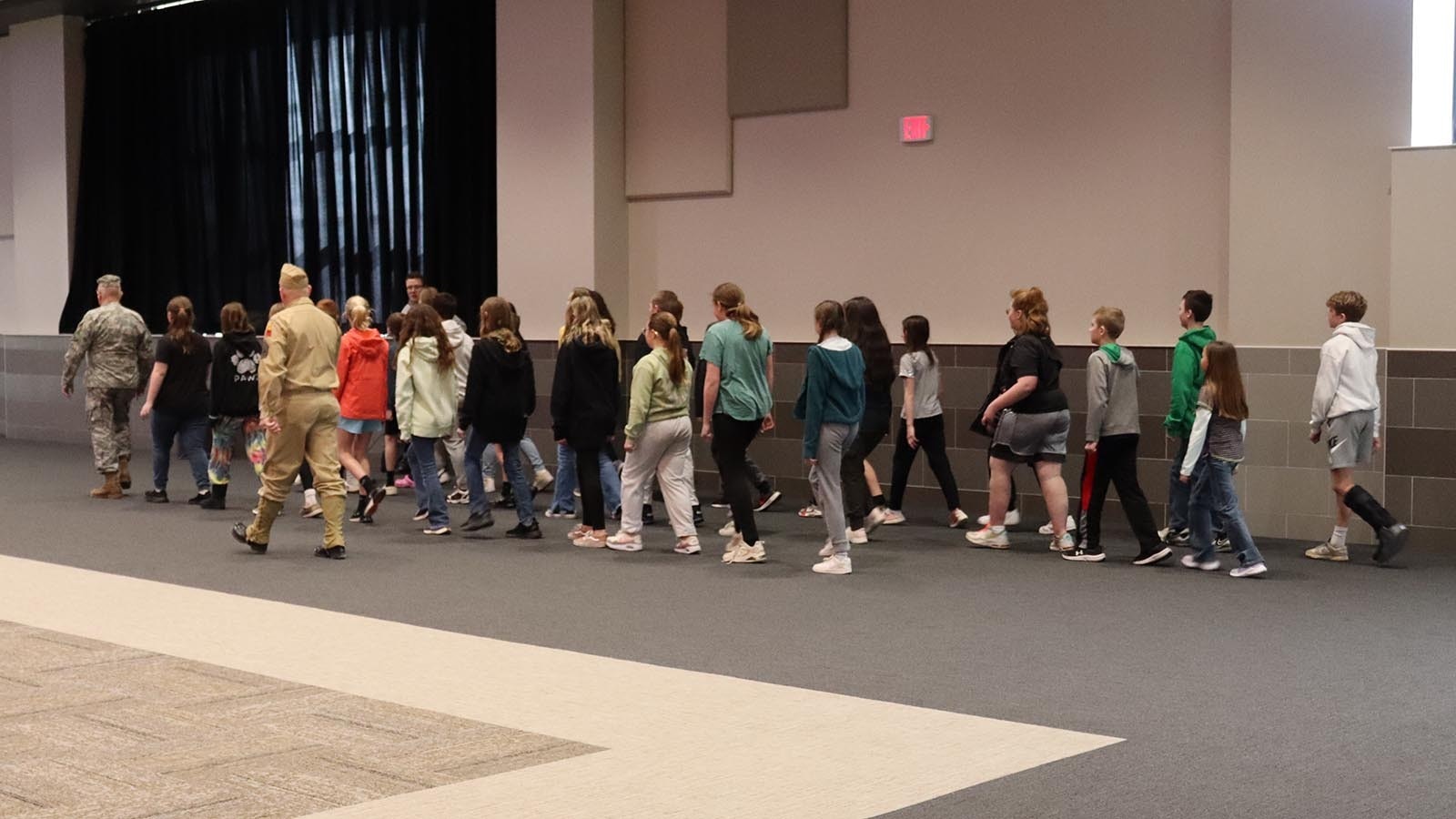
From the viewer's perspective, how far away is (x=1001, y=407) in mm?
9938

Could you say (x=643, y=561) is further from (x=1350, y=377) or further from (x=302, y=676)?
(x=1350, y=377)

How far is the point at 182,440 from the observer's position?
42.8 feet

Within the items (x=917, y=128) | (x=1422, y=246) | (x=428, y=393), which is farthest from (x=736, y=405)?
(x=1422, y=246)

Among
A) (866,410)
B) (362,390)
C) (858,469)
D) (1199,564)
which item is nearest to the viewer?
(1199,564)

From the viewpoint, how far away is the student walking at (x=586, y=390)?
1014 centimetres

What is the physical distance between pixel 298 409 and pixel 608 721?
4816mm

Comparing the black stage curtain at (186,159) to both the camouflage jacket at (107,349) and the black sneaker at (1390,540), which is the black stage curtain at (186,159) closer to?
the camouflage jacket at (107,349)

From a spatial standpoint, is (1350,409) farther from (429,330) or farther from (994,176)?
(429,330)

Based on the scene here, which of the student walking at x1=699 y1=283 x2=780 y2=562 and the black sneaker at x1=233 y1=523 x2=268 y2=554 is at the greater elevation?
the student walking at x1=699 y1=283 x2=780 y2=562

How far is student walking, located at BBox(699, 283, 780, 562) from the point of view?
9602mm

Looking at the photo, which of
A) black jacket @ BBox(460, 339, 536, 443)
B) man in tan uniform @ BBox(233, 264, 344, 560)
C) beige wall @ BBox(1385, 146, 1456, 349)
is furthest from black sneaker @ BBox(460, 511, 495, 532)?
beige wall @ BBox(1385, 146, 1456, 349)

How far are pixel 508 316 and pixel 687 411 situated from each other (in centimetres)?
148

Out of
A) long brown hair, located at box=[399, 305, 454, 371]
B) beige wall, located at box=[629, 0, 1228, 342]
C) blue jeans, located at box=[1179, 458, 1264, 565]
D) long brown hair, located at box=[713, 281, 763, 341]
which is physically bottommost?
blue jeans, located at box=[1179, 458, 1264, 565]

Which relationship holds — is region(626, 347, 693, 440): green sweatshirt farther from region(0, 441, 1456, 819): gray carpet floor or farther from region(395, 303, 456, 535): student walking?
region(395, 303, 456, 535): student walking
